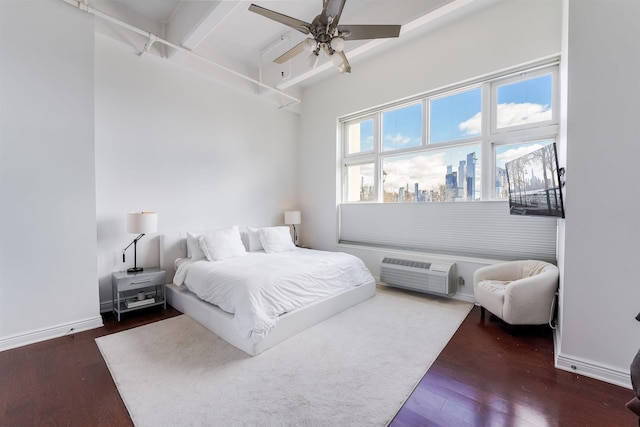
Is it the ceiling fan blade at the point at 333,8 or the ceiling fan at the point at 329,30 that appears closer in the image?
the ceiling fan blade at the point at 333,8

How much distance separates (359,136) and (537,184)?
311 centimetres

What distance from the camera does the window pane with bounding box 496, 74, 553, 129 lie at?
3.18m

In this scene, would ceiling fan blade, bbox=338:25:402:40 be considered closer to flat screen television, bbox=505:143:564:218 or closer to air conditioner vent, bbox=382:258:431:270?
flat screen television, bbox=505:143:564:218

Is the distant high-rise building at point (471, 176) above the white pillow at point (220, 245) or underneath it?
above

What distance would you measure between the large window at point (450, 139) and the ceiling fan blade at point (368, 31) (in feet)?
6.45

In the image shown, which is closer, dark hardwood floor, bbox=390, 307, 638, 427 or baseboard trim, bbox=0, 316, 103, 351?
dark hardwood floor, bbox=390, 307, 638, 427

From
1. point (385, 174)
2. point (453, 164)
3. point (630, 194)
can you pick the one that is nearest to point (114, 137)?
point (385, 174)

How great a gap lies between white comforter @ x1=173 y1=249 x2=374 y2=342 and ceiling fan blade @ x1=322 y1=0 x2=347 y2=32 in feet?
7.82

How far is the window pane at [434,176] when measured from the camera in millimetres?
3737

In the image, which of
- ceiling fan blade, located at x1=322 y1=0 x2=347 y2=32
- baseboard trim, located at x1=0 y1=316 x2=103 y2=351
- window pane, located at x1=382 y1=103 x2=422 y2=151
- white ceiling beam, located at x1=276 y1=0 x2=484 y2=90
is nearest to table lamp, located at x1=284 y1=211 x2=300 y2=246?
window pane, located at x1=382 y1=103 x2=422 y2=151

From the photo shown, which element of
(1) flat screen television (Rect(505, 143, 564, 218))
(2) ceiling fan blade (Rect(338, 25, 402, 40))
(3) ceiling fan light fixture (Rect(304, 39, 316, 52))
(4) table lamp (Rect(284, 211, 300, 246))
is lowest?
Result: (4) table lamp (Rect(284, 211, 300, 246))

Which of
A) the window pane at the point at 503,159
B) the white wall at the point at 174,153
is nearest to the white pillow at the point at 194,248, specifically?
the white wall at the point at 174,153

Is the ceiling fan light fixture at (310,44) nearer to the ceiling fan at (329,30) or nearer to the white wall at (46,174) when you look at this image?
the ceiling fan at (329,30)

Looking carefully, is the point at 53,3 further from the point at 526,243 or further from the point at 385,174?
the point at 526,243
